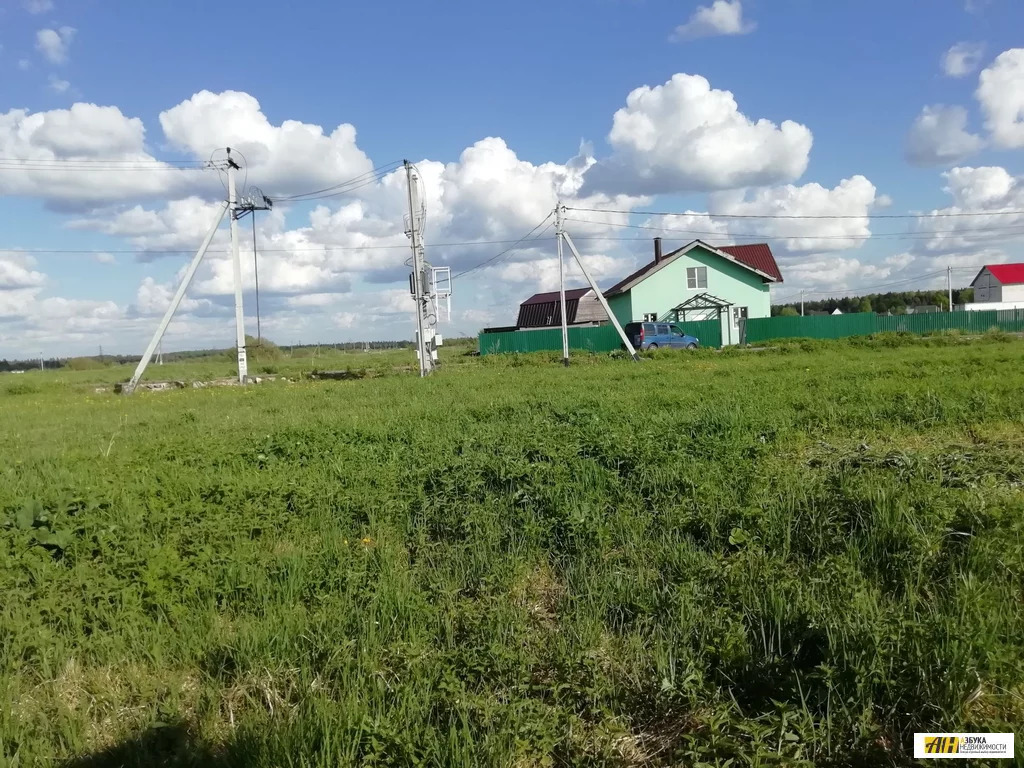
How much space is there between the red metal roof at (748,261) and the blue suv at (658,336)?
784cm

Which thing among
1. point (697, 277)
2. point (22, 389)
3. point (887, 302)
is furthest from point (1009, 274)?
point (22, 389)

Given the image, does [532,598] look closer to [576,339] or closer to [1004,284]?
[576,339]

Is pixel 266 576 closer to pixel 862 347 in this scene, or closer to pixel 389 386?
pixel 389 386

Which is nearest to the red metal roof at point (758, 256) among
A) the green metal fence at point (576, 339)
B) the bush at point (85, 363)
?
the green metal fence at point (576, 339)

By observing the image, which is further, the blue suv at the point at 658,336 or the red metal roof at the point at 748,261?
the red metal roof at the point at 748,261

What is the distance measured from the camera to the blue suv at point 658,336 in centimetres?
3625

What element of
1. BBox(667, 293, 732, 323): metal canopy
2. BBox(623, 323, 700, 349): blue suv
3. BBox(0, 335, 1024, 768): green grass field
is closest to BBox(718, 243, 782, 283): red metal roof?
BBox(667, 293, 732, 323): metal canopy

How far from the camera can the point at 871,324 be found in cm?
4281

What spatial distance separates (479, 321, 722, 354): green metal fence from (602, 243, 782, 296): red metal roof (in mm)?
5135

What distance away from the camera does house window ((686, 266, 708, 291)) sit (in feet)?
149

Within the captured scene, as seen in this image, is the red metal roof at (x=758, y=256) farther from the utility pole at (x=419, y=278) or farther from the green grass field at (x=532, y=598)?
the green grass field at (x=532, y=598)

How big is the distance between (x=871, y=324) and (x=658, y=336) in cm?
1456

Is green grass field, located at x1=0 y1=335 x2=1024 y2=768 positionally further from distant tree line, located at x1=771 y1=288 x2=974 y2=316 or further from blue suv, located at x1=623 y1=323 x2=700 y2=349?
distant tree line, located at x1=771 y1=288 x2=974 y2=316

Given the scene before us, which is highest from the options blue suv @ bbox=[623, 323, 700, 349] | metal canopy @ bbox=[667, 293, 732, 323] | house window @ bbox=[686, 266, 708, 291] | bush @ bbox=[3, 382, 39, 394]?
house window @ bbox=[686, 266, 708, 291]
